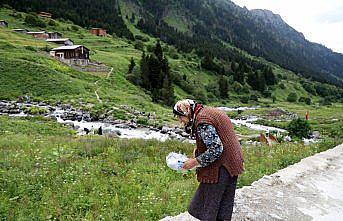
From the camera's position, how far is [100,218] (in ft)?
21.2

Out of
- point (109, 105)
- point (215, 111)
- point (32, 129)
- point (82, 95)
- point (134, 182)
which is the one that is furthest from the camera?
point (82, 95)

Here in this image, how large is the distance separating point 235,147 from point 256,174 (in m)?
5.67

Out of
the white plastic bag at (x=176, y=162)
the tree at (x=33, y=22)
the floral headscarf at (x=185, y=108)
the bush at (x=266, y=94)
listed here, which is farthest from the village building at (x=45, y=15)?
the floral headscarf at (x=185, y=108)

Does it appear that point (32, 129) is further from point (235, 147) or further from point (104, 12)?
point (104, 12)

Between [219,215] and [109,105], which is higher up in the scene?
[219,215]

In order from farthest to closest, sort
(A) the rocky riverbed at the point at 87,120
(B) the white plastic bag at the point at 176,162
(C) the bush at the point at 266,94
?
(C) the bush at the point at 266,94
(A) the rocky riverbed at the point at 87,120
(B) the white plastic bag at the point at 176,162

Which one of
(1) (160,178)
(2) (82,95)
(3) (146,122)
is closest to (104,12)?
(2) (82,95)

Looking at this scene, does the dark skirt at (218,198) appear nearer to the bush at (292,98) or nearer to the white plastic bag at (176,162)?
the white plastic bag at (176,162)

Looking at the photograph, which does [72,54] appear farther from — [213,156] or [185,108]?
[213,156]

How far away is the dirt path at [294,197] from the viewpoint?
7.20m

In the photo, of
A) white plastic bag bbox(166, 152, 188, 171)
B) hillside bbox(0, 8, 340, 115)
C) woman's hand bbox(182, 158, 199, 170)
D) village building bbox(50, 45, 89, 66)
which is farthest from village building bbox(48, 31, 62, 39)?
woman's hand bbox(182, 158, 199, 170)

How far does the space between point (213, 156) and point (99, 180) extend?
5.06 m

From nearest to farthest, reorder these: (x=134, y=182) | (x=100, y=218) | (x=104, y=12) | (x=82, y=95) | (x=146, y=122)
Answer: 1. (x=100, y=218)
2. (x=134, y=182)
3. (x=146, y=122)
4. (x=82, y=95)
5. (x=104, y=12)

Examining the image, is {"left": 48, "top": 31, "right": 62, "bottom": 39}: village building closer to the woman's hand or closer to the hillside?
the hillside
